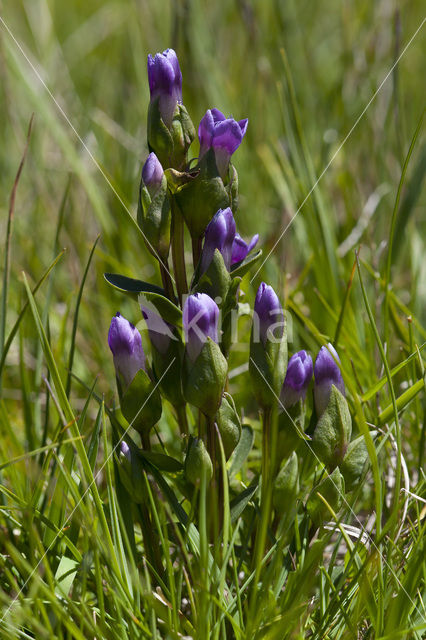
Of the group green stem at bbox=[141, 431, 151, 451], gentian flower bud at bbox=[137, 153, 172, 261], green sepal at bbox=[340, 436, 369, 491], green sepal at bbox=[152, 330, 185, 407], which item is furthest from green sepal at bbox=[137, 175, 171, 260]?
green sepal at bbox=[340, 436, 369, 491]

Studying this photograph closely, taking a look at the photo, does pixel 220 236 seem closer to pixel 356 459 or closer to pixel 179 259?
pixel 179 259

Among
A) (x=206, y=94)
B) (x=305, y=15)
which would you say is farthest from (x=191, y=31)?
(x=305, y=15)

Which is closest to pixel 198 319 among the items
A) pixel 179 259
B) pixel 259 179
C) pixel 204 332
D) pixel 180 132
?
pixel 204 332

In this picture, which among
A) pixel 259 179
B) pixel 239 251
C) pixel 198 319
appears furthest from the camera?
pixel 259 179

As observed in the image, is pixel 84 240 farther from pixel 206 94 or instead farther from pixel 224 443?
pixel 224 443

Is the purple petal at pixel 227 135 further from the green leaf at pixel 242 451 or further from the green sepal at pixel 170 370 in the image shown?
the green leaf at pixel 242 451
